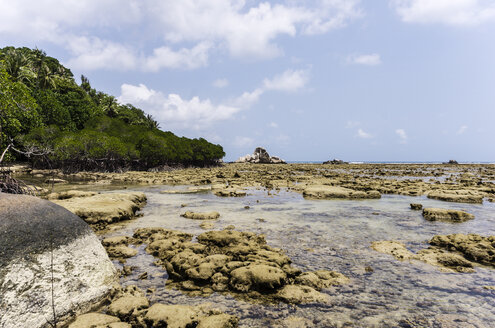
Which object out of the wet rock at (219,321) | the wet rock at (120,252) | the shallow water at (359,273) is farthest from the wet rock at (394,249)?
the wet rock at (120,252)

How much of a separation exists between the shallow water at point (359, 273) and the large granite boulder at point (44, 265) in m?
1.01

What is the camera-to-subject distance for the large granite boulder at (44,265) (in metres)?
3.36

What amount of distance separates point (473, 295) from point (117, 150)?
40681 mm

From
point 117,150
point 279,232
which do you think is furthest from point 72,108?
point 279,232

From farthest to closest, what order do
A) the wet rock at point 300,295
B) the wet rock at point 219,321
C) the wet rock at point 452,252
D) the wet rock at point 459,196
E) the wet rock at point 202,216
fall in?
the wet rock at point 459,196 → the wet rock at point 202,216 → the wet rock at point 452,252 → the wet rock at point 300,295 → the wet rock at point 219,321

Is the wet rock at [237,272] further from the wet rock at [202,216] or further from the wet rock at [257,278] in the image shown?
the wet rock at [202,216]

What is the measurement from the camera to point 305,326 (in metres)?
3.73

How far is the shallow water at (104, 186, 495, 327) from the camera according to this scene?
3.99 meters

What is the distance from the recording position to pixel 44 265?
12.2ft

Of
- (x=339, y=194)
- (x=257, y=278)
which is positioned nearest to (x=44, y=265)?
(x=257, y=278)

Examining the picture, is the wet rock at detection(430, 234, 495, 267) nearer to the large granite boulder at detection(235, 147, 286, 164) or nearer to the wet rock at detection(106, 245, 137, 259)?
the wet rock at detection(106, 245, 137, 259)

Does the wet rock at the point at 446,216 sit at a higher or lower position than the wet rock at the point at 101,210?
lower

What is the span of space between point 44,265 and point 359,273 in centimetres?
547

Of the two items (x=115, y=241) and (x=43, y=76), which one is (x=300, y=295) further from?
(x=43, y=76)
